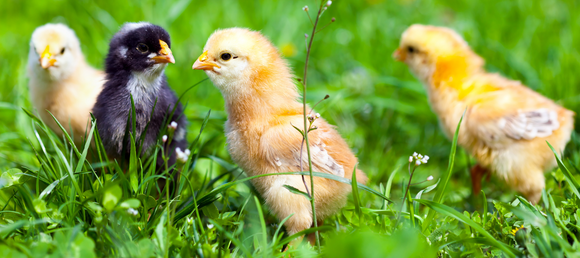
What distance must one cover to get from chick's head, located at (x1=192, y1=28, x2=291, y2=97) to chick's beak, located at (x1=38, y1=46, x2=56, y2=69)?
1187 millimetres

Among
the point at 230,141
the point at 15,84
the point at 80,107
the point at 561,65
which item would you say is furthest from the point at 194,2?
the point at 561,65

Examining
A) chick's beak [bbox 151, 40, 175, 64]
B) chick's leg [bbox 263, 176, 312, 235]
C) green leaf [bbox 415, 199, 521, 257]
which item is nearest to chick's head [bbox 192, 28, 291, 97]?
chick's beak [bbox 151, 40, 175, 64]

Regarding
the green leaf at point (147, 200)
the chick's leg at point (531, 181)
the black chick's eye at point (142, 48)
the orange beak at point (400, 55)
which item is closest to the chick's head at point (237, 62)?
the black chick's eye at point (142, 48)

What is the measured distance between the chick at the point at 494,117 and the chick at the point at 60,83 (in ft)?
7.67

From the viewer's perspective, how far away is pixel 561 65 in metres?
3.63

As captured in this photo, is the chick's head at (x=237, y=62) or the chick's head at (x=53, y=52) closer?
the chick's head at (x=237, y=62)

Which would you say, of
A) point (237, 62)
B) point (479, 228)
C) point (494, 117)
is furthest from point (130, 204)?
point (494, 117)

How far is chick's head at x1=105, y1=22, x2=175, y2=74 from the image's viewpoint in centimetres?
212

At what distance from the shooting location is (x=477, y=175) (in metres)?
2.94

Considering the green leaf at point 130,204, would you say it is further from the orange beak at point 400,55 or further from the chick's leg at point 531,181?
the orange beak at point 400,55

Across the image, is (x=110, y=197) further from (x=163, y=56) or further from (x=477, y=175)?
(x=477, y=175)

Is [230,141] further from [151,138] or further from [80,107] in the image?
[80,107]

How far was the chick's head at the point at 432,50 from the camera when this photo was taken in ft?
10.1

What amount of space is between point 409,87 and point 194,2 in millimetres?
2869
